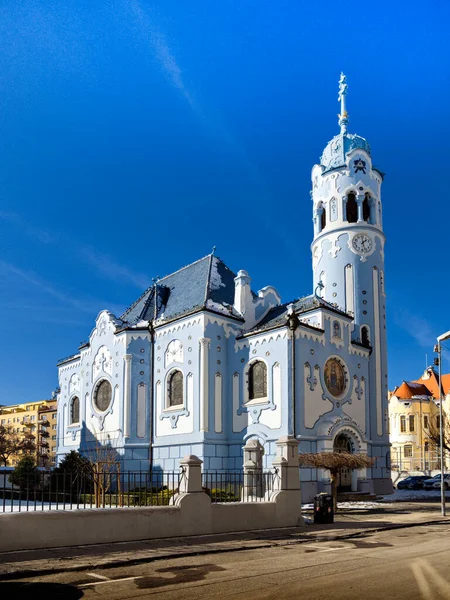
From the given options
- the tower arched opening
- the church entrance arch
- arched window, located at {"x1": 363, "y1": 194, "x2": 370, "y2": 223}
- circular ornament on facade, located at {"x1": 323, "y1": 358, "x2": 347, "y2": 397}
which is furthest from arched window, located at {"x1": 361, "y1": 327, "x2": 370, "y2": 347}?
arched window, located at {"x1": 363, "y1": 194, "x2": 370, "y2": 223}

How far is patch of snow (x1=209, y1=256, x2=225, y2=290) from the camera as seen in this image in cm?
4359

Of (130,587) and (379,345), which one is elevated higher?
(379,345)

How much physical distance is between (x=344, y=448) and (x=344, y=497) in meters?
3.24

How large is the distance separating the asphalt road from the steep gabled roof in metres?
25.5

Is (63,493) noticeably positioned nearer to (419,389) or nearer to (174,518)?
(174,518)

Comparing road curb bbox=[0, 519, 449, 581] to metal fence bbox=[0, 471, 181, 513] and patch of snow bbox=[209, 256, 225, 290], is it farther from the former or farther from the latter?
patch of snow bbox=[209, 256, 225, 290]

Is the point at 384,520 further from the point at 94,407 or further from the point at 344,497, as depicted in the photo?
the point at 94,407

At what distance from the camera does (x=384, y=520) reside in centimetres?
2589

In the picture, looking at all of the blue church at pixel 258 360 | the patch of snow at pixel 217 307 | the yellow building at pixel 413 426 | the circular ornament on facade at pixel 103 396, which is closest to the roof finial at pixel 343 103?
the blue church at pixel 258 360

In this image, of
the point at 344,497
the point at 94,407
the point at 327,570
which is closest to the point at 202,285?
the point at 94,407

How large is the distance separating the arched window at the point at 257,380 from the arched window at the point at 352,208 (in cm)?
1320

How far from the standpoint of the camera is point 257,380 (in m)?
39.5

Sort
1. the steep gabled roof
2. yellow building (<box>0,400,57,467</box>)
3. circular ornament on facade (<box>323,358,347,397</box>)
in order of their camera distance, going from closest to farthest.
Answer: circular ornament on facade (<box>323,358,347,397</box>)
the steep gabled roof
yellow building (<box>0,400,57,467</box>)

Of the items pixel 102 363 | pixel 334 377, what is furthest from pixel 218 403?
pixel 102 363
